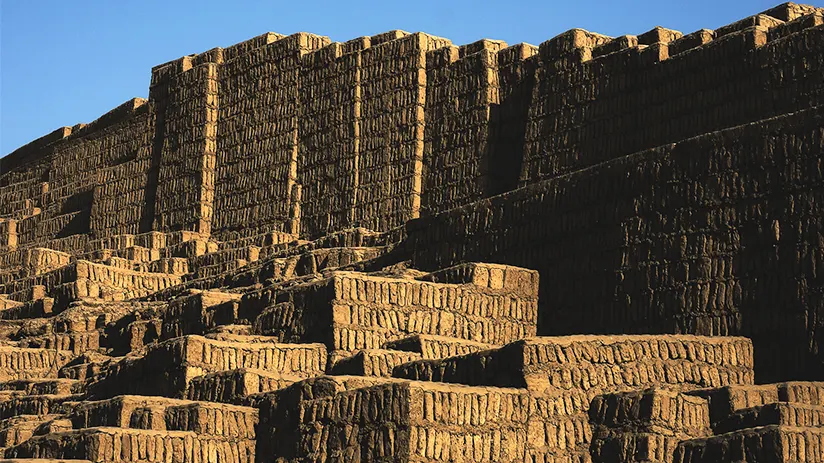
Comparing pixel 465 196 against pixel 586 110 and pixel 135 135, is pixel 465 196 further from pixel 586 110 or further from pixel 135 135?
pixel 135 135

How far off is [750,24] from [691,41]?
132 centimetres

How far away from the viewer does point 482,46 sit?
4281 centimetres

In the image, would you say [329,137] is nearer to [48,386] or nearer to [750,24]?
[750,24]

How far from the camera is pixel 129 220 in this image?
5303 cm

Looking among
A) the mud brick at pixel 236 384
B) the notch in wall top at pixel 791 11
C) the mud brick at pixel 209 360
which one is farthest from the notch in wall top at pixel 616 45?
the mud brick at pixel 236 384

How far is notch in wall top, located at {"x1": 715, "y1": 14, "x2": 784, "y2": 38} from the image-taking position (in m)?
35.2

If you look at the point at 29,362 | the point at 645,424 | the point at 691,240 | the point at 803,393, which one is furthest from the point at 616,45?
the point at 645,424

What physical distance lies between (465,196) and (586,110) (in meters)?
4.30

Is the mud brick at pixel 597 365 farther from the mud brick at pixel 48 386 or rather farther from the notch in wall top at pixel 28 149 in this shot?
the notch in wall top at pixel 28 149

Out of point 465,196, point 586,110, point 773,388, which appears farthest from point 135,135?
point 773,388

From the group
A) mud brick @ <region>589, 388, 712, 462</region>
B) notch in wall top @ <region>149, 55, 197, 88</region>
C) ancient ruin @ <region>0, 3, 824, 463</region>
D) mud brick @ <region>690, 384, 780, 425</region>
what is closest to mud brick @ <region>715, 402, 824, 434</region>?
ancient ruin @ <region>0, 3, 824, 463</region>

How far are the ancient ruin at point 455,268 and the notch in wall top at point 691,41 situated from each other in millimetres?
122

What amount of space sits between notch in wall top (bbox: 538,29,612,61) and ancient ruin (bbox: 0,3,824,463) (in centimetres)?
10

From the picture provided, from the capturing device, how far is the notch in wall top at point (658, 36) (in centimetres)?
3797
